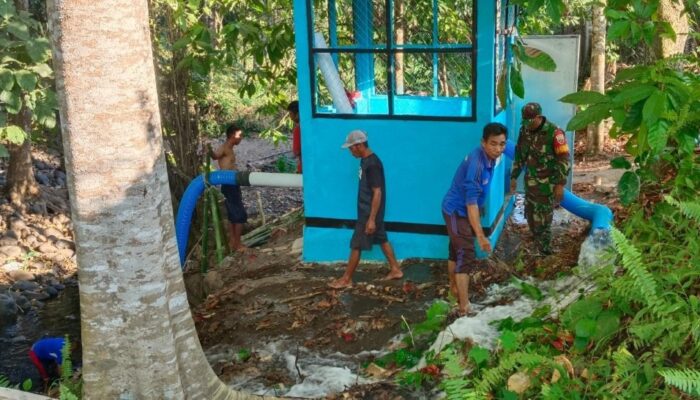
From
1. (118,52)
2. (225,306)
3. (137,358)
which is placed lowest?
(225,306)

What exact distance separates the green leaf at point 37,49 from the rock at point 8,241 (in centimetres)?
499

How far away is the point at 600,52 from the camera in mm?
12477

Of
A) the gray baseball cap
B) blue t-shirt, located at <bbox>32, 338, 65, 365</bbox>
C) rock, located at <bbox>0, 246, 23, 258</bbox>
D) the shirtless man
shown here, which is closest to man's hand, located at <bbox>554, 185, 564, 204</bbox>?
the gray baseball cap

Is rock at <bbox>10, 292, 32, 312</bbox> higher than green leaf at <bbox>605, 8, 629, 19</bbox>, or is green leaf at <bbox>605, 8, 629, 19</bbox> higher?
green leaf at <bbox>605, 8, 629, 19</bbox>

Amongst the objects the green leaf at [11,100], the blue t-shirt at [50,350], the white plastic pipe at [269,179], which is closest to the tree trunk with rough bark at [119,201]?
the blue t-shirt at [50,350]

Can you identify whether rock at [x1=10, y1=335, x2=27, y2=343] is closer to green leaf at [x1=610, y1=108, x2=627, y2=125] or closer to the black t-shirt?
the black t-shirt

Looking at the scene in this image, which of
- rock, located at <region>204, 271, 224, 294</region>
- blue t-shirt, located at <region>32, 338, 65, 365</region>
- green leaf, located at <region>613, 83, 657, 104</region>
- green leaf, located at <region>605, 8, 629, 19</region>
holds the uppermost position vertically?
green leaf, located at <region>605, 8, 629, 19</region>

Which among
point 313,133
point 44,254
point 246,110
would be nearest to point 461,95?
point 313,133

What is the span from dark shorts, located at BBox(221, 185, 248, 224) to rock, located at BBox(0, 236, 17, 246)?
4375mm

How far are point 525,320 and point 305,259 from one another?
3501 millimetres

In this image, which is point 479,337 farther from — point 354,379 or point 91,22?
point 91,22

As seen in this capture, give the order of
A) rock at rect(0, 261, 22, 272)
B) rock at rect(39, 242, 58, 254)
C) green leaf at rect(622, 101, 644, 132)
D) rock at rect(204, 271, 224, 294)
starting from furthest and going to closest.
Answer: rock at rect(39, 242, 58, 254)
rock at rect(0, 261, 22, 272)
rock at rect(204, 271, 224, 294)
green leaf at rect(622, 101, 644, 132)

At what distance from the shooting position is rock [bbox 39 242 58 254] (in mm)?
11531

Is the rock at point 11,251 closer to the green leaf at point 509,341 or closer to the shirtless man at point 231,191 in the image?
the shirtless man at point 231,191
